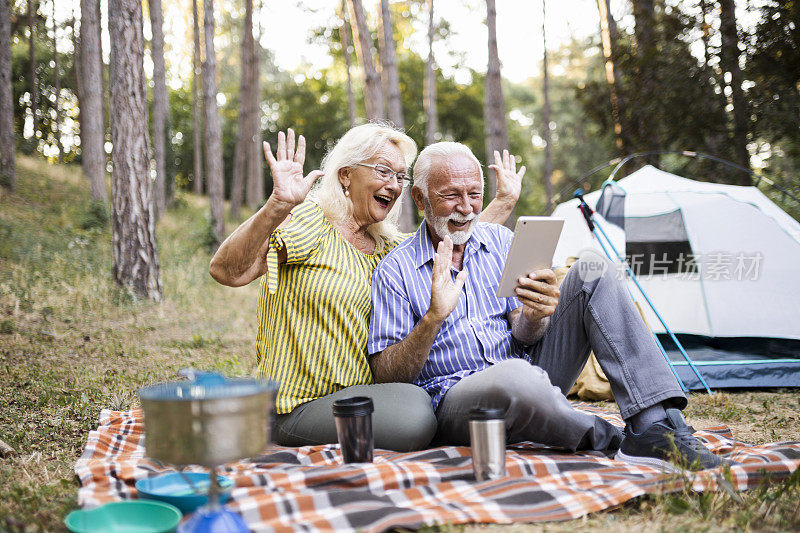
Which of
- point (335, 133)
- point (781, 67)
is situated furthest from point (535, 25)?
point (781, 67)

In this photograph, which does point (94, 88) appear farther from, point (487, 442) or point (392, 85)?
point (487, 442)

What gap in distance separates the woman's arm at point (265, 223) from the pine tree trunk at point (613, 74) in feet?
32.3

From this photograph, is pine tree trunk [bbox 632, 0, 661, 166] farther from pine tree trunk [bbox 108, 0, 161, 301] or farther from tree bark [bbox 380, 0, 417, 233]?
pine tree trunk [bbox 108, 0, 161, 301]

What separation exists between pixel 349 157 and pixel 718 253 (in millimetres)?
3532

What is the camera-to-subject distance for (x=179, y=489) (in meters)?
1.97

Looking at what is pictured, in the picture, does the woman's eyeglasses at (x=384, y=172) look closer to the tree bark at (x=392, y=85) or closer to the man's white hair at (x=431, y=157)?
the man's white hair at (x=431, y=157)

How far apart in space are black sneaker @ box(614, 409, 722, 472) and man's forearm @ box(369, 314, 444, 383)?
804 mm

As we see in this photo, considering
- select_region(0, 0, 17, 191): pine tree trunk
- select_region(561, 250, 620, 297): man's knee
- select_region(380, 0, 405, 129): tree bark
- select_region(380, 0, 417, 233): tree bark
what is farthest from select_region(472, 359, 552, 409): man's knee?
select_region(0, 0, 17, 191): pine tree trunk

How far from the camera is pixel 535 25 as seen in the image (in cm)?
1741

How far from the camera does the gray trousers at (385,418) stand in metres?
2.37

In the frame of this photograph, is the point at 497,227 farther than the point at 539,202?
No

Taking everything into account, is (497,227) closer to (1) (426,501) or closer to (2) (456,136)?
(1) (426,501)

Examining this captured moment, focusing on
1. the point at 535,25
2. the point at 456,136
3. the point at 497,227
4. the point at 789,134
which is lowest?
the point at 497,227

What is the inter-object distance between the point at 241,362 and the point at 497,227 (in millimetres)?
2736
